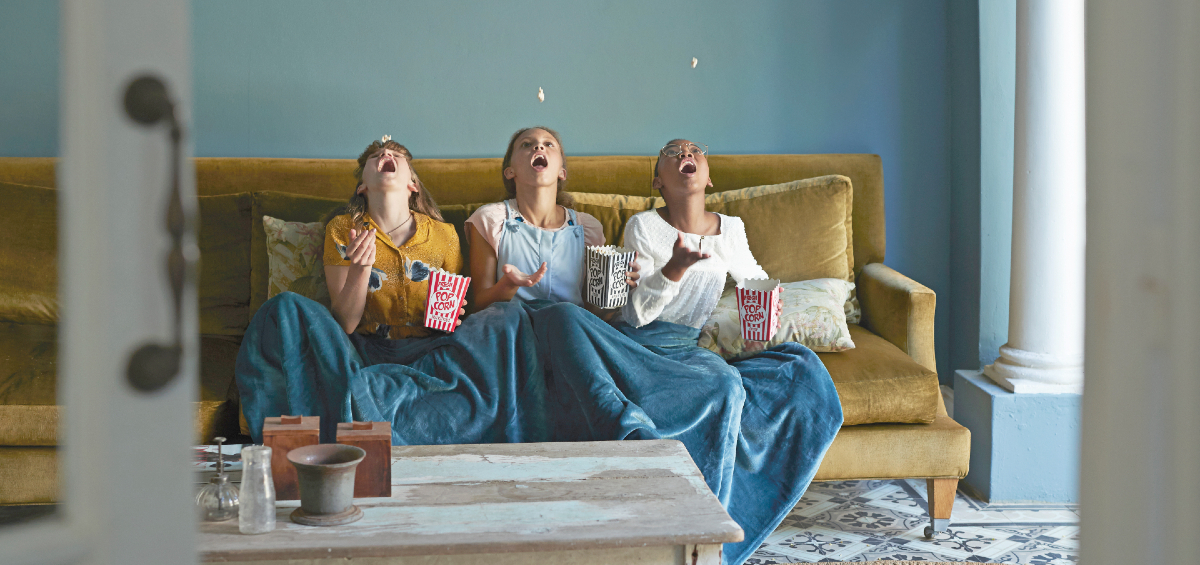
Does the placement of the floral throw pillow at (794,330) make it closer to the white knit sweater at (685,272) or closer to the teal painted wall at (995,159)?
the white knit sweater at (685,272)

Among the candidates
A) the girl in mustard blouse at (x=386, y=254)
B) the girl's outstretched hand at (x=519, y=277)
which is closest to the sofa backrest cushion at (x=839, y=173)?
the girl's outstretched hand at (x=519, y=277)

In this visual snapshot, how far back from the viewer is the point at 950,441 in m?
2.00

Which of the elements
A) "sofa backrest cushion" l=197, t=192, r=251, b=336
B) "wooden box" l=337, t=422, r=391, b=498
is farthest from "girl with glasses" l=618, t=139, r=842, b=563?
"sofa backrest cushion" l=197, t=192, r=251, b=336

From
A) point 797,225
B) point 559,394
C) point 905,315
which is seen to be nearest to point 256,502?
point 559,394

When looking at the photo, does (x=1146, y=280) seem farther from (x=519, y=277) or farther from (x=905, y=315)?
(x=905, y=315)

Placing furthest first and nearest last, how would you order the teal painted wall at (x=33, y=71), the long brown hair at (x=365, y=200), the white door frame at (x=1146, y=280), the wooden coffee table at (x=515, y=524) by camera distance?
1. the long brown hair at (x=365, y=200)
2. the wooden coffee table at (x=515, y=524)
3. the teal painted wall at (x=33, y=71)
4. the white door frame at (x=1146, y=280)

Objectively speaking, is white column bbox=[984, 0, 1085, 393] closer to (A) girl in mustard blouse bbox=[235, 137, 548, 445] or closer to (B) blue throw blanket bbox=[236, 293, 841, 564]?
(B) blue throw blanket bbox=[236, 293, 841, 564]

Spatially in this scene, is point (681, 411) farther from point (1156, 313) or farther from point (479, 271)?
point (1156, 313)

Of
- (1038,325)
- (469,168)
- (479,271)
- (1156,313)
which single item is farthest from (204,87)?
(1156,313)

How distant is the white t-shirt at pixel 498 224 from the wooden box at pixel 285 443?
112 cm

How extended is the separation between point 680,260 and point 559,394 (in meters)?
0.45

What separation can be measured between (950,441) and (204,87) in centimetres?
257

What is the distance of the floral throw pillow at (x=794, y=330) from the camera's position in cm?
217

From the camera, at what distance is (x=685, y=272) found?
224cm
